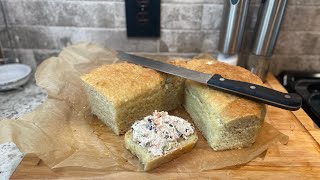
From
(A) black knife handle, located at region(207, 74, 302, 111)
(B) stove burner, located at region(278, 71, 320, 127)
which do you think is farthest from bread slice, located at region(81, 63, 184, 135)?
(B) stove burner, located at region(278, 71, 320, 127)

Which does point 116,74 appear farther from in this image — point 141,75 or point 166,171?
point 166,171

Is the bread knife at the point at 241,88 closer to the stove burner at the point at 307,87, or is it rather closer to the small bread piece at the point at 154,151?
the small bread piece at the point at 154,151

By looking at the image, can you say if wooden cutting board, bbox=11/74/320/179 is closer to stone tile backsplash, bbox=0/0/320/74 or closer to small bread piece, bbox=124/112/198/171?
small bread piece, bbox=124/112/198/171

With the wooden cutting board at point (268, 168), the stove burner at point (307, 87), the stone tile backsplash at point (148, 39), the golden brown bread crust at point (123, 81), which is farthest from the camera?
the stone tile backsplash at point (148, 39)

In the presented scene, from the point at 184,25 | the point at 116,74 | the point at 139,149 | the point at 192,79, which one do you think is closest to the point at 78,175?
the point at 139,149

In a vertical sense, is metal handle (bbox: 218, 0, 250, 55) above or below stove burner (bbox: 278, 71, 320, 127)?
above

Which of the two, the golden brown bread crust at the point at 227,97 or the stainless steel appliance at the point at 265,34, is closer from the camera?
the golden brown bread crust at the point at 227,97

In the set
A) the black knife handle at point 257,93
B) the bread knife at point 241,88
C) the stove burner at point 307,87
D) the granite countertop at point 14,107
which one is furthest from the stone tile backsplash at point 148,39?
the black knife handle at point 257,93
